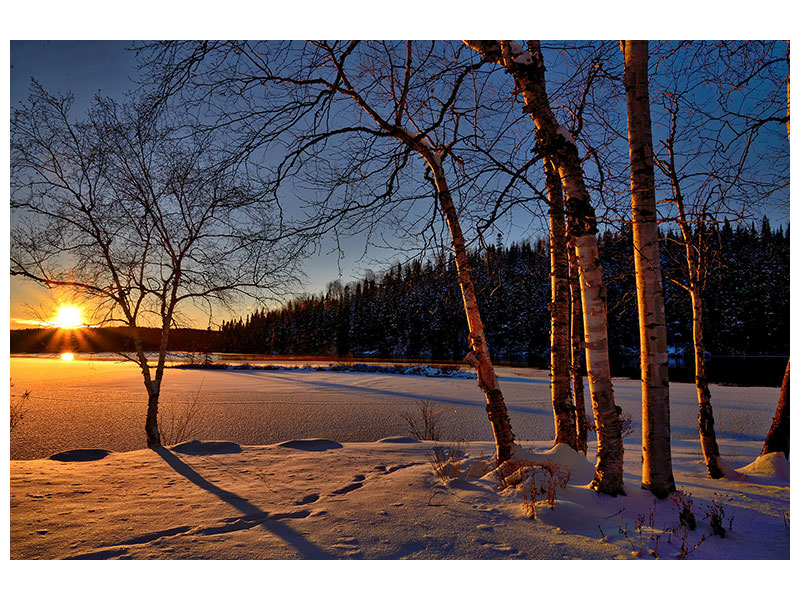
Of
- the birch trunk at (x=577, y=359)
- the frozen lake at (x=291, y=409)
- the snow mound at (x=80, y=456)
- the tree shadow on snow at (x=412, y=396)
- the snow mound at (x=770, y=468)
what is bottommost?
the tree shadow on snow at (x=412, y=396)

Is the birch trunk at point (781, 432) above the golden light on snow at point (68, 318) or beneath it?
beneath

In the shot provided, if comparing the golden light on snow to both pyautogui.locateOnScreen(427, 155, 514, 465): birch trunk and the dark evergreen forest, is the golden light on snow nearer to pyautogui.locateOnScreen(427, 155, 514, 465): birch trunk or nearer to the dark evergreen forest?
the dark evergreen forest

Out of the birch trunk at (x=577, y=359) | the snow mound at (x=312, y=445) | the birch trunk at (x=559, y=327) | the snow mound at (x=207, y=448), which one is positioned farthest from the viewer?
the snow mound at (x=312, y=445)

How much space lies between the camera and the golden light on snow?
225 inches

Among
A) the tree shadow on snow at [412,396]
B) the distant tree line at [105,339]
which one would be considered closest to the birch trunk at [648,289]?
the distant tree line at [105,339]

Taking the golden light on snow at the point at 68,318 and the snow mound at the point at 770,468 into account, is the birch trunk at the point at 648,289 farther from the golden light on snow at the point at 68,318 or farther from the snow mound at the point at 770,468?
the golden light on snow at the point at 68,318

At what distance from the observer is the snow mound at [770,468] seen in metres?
4.15

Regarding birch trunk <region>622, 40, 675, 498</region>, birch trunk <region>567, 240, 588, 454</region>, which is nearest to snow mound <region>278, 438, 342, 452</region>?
birch trunk <region>567, 240, 588, 454</region>

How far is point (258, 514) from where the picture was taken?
299cm

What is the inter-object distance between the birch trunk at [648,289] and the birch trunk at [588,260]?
247mm

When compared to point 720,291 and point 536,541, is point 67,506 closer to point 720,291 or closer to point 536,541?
point 536,541

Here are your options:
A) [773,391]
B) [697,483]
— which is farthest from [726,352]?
[697,483]
